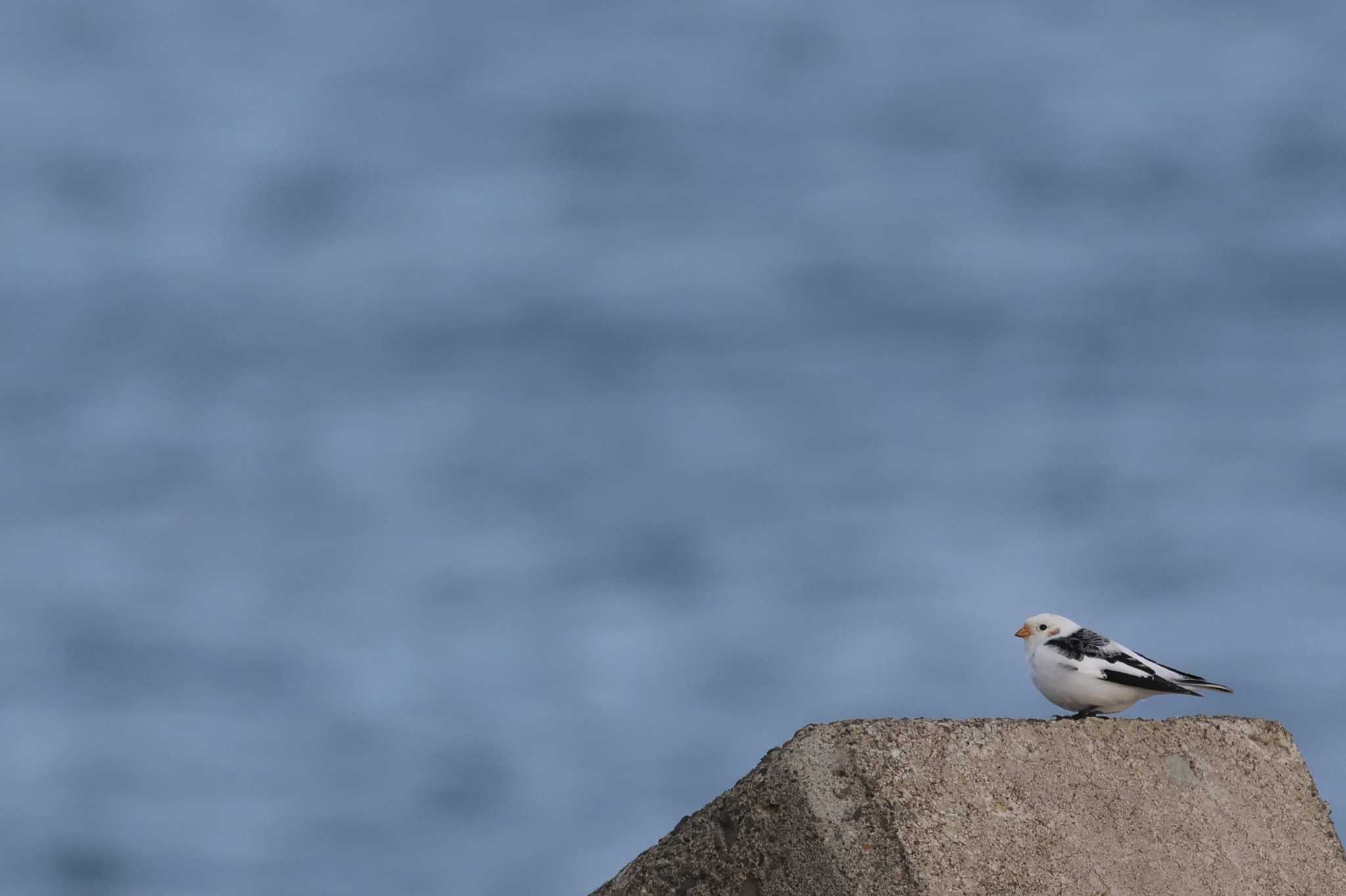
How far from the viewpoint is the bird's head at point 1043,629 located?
6430 millimetres

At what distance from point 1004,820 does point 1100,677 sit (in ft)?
3.09

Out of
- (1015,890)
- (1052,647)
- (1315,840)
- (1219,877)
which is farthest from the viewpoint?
(1052,647)

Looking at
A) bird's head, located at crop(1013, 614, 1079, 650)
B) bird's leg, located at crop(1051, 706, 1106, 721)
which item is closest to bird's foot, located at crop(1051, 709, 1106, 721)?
bird's leg, located at crop(1051, 706, 1106, 721)

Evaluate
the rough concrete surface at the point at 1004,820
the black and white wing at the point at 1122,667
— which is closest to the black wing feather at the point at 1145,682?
the black and white wing at the point at 1122,667

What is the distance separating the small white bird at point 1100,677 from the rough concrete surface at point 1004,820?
0.51 feet

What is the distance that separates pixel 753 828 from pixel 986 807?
0.83m

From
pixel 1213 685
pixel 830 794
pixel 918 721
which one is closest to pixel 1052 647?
pixel 1213 685

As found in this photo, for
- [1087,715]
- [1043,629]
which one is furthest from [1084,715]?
[1043,629]

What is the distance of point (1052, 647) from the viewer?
6203 mm

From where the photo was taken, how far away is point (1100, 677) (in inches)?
230

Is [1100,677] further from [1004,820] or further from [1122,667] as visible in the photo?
[1004,820]

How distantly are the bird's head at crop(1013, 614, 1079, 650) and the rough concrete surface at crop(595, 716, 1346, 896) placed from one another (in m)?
0.75

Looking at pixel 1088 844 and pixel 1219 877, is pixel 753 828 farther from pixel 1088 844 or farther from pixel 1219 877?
pixel 1219 877

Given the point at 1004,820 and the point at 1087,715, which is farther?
the point at 1087,715
